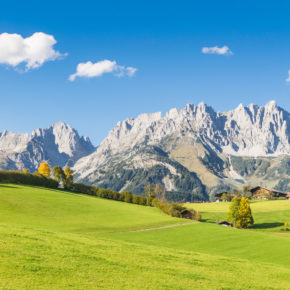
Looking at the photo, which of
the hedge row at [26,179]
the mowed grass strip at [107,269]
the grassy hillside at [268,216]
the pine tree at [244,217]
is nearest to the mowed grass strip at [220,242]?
the mowed grass strip at [107,269]

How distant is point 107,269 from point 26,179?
11074 cm

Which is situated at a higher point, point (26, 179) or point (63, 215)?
point (26, 179)

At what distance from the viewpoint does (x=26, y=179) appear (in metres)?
125

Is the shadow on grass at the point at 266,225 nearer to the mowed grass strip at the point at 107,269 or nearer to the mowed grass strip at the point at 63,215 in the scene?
the mowed grass strip at the point at 63,215

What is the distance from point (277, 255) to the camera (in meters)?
49.2

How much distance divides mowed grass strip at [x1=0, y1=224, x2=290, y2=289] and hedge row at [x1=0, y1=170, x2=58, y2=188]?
97.2m

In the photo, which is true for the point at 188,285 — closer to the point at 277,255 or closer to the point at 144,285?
the point at 144,285

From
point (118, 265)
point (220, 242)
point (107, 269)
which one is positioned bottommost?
point (220, 242)

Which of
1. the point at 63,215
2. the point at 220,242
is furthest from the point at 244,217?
the point at 63,215

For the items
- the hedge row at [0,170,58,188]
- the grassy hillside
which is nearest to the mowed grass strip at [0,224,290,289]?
the grassy hillside

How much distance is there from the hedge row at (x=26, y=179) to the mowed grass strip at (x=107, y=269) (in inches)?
3828

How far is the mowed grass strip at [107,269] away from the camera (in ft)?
61.0

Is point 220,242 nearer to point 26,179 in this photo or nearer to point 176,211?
point 176,211

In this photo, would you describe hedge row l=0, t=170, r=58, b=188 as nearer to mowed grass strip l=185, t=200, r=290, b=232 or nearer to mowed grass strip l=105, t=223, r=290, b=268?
mowed grass strip l=185, t=200, r=290, b=232
